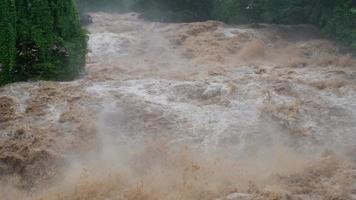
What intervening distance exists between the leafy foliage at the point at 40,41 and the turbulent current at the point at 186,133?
1.61 feet

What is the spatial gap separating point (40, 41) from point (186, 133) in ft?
14.1

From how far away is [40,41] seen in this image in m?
12.1

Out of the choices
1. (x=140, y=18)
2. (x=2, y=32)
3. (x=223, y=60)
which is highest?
(x=2, y=32)

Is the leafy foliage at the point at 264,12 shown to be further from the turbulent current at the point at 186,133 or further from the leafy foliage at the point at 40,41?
the leafy foliage at the point at 40,41

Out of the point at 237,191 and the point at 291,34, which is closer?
the point at 237,191

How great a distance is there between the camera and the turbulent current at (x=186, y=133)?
8.69 meters

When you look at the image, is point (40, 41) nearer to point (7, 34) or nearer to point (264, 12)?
point (7, 34)

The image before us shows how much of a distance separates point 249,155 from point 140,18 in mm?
14214

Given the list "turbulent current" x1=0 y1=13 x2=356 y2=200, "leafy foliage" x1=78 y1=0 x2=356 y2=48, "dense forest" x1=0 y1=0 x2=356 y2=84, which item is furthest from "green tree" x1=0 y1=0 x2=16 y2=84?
"leafy foliage" x1=78 y1=0 x2=356 y2=48

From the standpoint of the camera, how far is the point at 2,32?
11.5 m

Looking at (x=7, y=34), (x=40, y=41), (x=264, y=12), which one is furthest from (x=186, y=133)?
(x=264, y=12)

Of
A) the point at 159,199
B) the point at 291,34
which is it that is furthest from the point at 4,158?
the point at 291,34

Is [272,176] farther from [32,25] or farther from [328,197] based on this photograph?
[32,25]

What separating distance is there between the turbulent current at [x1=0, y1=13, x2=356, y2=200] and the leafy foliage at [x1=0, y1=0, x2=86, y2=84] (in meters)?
0.49
